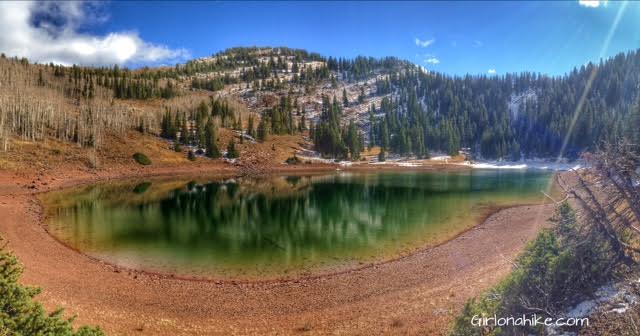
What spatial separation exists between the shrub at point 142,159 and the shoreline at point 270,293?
67.4m

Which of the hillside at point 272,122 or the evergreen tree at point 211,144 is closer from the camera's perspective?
the hillside at point 272,122

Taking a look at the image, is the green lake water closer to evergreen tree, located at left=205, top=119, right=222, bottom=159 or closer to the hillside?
the hillside

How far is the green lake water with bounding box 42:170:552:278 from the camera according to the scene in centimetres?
2691

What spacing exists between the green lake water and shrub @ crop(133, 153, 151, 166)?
24.9 metres

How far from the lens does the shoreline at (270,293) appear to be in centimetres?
1639

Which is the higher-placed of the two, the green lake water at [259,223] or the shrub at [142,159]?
the shrub at [142,159]

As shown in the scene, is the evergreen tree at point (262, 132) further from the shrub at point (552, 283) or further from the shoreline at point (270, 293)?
the shrub at point (552, 283)

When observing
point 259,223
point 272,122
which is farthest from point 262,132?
point 259,223

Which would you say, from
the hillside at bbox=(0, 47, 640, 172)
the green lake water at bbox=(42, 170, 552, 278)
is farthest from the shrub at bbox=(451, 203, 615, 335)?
the hillside at bbox=(0, 47, 640, 172)


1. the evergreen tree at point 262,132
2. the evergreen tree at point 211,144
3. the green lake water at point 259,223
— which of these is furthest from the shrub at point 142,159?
the evergreen tree at point 262,132

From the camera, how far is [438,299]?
701 inches

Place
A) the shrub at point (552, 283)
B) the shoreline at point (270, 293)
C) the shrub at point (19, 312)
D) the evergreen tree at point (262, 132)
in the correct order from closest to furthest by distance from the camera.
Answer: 1. the shrub at point (19, 312)
2. the shrub at point (552, 283)
3. the shoreline at point (270, 293)
4. the evergreen tree at point (262, 132)

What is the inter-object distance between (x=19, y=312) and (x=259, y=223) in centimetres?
3270

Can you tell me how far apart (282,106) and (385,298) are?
167930 millimetres
